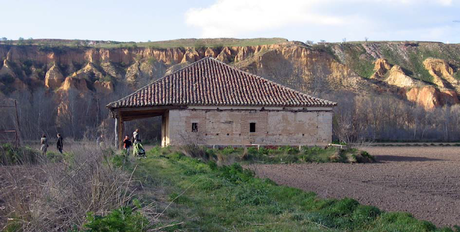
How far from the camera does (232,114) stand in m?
24.7

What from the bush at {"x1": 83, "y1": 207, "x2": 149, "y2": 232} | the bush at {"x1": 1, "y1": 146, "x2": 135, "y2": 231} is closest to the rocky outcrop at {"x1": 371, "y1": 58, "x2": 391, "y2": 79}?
the bush at {"x1": 1, "y1": 146, "x2": 135, "y2": 231}

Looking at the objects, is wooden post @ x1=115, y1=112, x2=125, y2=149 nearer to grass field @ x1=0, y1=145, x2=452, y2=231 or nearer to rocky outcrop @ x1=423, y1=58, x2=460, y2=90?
grass field @ x1=0, y1=145, x2=452, y2=231

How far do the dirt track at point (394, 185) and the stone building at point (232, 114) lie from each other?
345cm

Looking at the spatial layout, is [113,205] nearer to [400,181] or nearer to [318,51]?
[400,181]

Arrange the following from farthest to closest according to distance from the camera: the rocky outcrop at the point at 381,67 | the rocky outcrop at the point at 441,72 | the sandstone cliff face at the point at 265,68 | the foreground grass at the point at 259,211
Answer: the rocky outcrop at the point at 381,67 < the rocky outcrop at the point at 441,72 < the sandstone cliff face at the point at 265,68 < the foreground grass at the point at 259,211

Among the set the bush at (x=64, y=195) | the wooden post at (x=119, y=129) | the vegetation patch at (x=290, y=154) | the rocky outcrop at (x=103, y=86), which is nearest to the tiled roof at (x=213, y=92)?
the wooden post at (x=119, y=129)

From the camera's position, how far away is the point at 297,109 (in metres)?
25.1

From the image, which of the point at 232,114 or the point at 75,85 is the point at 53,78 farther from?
the point at 232,114

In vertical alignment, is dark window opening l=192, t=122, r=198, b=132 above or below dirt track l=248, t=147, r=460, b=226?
above

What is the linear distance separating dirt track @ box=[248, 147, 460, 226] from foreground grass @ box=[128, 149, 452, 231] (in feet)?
4.86

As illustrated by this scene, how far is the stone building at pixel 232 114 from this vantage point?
2431cm

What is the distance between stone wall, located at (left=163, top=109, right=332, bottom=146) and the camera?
961 inches

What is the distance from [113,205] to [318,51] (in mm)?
75868

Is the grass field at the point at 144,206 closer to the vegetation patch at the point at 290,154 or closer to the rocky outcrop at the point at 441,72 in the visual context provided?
the vegetation patch at the point at 290,154
